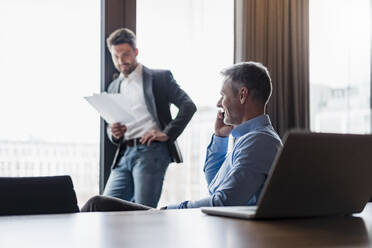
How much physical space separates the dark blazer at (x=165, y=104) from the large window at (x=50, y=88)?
309 millimetres

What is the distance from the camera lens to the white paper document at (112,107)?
366 cm

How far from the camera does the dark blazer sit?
3.75 meters

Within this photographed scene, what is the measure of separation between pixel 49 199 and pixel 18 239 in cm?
79

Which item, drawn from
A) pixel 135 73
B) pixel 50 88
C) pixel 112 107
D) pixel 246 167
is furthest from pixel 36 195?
pixel 50 88

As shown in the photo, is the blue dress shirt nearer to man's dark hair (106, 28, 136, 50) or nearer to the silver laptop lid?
the silver laptop lid

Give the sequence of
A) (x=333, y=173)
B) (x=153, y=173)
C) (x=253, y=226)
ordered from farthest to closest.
Answer: (x=153, y=173) < (x=333, y=173) < (x=253, y=226)

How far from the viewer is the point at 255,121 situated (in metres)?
2.40

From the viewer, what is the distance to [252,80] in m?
2.48

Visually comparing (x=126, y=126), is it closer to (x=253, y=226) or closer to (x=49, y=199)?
(x=49, y=199)

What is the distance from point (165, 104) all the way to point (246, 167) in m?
1.82

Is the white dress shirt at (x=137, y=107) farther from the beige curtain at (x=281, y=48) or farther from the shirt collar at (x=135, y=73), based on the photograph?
the beige curtain at (x=281, y=48)

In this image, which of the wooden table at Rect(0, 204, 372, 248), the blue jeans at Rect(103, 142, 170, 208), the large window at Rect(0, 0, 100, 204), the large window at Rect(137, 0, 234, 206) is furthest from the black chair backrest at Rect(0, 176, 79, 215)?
the large window at Rect(137, 0, 234, 206)

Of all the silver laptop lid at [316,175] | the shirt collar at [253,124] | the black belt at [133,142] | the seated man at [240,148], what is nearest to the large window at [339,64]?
the black belt at [133,142]

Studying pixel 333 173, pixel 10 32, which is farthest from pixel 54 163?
pixel 333 173
